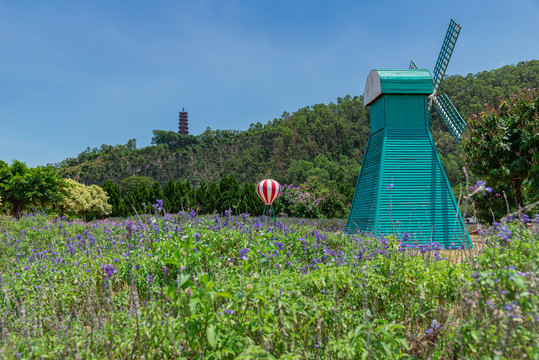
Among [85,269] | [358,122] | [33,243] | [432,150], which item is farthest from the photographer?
[358,122]

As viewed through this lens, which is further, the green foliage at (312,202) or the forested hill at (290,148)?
the forested hill at (290,148)

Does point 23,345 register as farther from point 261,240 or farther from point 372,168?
point 372,168

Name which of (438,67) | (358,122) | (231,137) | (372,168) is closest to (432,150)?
(372,168)

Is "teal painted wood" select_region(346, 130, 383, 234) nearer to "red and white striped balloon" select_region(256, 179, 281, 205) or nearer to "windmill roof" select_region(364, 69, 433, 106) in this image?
"windmill roof" select_region(364, 69, 433, 106)

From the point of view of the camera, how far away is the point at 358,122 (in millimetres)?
64188

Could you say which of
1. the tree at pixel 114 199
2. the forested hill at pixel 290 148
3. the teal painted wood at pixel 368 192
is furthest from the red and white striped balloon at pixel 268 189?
the forested hill at pixel 290 148

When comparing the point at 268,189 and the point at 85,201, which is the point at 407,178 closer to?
the point at 268,189

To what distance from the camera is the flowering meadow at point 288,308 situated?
6.52ft

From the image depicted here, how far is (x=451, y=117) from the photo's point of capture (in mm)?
14719

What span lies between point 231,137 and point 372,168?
214 ft

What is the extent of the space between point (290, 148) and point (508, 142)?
171 ft

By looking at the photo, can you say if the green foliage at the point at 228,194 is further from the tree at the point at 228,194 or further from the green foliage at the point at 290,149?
the green foliage at the point at 290,149

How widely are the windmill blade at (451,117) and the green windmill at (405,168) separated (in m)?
3.99

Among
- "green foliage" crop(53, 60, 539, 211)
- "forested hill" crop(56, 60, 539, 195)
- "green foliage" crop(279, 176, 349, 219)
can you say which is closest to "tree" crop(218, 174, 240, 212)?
"green foliage" crop(279, 176, 349, 219)
